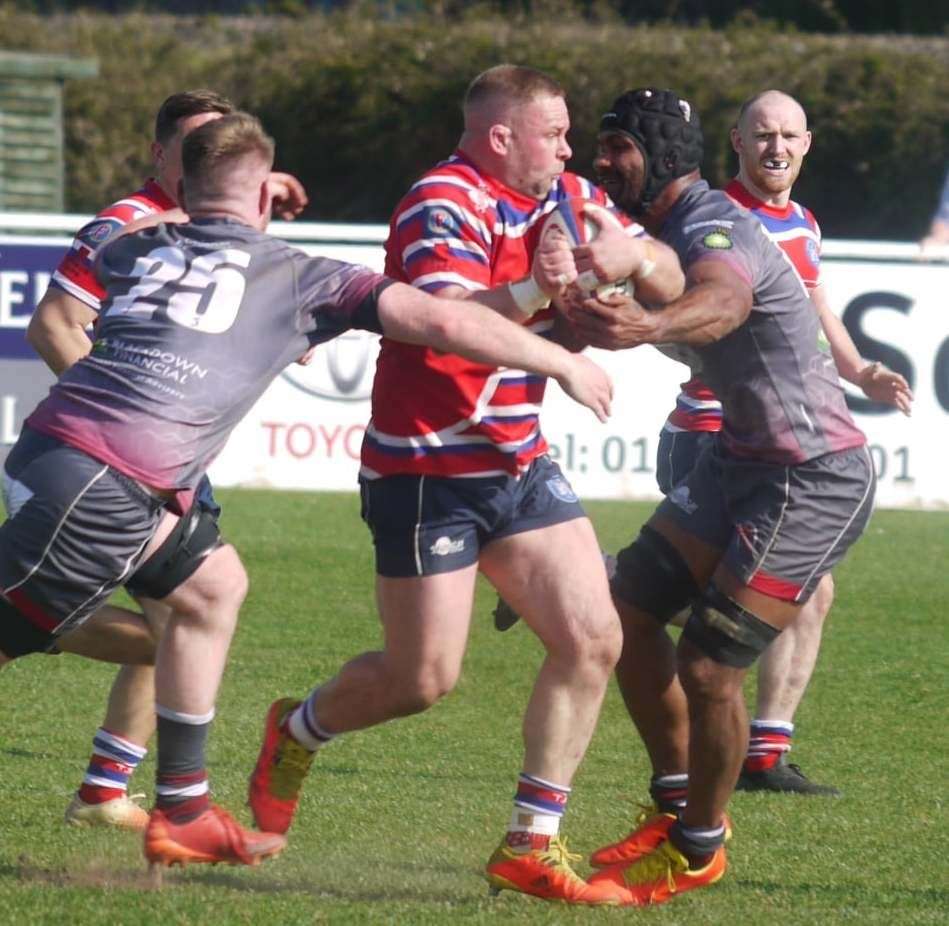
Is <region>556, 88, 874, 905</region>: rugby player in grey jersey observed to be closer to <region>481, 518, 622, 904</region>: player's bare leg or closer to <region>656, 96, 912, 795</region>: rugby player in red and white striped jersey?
<region>481, 518, 622, 904</region>: player's bare leg

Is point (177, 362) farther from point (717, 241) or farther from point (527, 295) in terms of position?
point (717, 241)

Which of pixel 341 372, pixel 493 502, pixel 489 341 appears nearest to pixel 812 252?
pixel 493 502

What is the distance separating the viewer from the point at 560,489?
553cm

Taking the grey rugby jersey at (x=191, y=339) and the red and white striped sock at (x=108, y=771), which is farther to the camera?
the red and white striped sock at (x=108, y=771)

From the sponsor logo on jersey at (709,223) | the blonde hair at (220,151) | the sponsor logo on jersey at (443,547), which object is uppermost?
the blonde hair at (220,151)

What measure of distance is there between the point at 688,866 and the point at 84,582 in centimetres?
179

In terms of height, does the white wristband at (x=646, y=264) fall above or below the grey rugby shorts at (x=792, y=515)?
above

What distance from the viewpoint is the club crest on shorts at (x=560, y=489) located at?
5500 mm

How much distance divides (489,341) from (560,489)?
0.84 metres

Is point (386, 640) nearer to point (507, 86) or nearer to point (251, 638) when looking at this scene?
point (507, 86)

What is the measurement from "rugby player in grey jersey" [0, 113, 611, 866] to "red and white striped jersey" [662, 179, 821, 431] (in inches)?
91.5

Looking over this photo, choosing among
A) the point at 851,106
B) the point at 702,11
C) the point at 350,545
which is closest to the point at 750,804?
the point at 350,545

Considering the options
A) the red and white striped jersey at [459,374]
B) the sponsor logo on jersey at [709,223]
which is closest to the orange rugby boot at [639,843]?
the red and white striped jersey at [459,374]

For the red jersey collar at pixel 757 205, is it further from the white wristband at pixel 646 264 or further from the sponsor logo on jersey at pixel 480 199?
the white wristband at pixel 646 264
